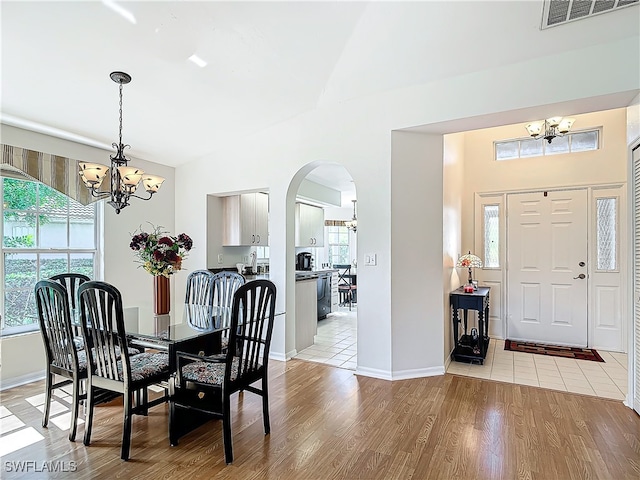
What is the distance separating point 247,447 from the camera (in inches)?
92.7

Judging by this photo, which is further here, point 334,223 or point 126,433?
point 334,223

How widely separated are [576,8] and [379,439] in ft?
10.3

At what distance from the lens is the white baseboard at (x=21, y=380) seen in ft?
10.8

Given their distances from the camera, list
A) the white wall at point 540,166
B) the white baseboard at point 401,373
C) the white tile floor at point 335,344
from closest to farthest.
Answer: the white baseboard at point 401,373 < the white tile floor at point 335,344 < the white wall at point 540,166

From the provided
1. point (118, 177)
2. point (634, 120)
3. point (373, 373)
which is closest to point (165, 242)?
point (118, 177)

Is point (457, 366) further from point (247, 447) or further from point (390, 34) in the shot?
point (390, 34)

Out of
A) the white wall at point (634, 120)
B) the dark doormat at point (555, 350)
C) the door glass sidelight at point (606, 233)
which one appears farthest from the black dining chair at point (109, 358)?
the door glass sidelight at point (606, 233)

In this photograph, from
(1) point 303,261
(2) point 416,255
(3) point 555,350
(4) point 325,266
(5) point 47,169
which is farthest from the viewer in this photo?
(4) point 325,266

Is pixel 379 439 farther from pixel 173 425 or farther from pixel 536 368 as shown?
pixel 536 368

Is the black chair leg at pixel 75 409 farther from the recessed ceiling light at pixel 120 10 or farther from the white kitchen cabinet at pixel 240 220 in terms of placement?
the white kitchen cabinet at pixel 240 220

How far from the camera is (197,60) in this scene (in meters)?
2.86

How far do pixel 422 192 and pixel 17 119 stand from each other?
153 inches

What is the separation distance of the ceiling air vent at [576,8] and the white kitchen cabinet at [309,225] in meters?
4.64

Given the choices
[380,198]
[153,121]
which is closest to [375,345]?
[380,198]
